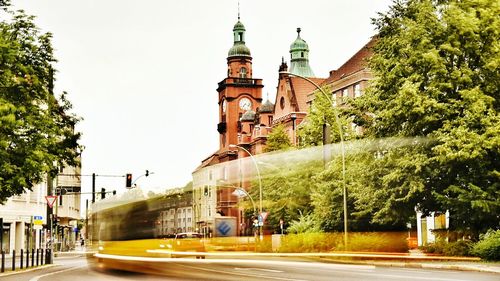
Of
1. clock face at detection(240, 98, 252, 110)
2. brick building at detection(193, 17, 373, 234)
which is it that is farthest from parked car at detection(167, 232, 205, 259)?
clock face at detection(240, 98, 252, 110)

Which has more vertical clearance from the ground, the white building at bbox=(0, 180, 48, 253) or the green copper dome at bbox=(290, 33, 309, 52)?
the green copper dome at bbox=(290, 33, 309, 52)

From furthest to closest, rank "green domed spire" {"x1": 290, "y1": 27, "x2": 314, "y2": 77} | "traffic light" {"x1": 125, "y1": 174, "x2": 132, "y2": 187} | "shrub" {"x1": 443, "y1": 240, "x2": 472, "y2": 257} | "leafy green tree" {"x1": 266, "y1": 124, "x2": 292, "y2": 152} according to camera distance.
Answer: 1. "green domed spire" {"x1": 290, "y1": 27, "x2": 314, "y2": 77}
2. "leafy green tree" {"x1": 266, "y1": 124, "x2": 292, "y2": 152}
3. "traffic light" {"x1": 125, "y1": 174, "x2": 132, "y2": 187}
4. "shrub" {"x1": 443, "y1": 240, "x2": 472, "y2": 257}

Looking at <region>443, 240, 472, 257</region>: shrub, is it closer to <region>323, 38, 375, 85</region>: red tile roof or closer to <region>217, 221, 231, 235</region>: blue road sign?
<region>217, 221, 231, 235</region>: blue road sign

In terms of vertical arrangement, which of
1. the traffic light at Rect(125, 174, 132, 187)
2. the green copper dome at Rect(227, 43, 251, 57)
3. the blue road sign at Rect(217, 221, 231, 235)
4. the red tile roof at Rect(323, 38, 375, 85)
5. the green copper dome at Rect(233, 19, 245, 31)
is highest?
the green copper dome at Rect(233, 19, 245, 31)

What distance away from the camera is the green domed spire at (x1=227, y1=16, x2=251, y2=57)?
144750 millimetres

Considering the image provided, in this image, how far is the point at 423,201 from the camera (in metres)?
37.5

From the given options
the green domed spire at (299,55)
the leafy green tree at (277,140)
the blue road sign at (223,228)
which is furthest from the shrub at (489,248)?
the green domed spire at (299,55)

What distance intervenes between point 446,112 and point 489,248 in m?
6.52

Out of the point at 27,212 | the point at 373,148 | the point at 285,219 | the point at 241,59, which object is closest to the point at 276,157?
the point at 285,219

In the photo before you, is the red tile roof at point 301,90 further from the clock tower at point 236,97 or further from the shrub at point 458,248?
the shrub at point 458,248

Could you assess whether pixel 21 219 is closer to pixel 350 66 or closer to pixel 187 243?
pixel 350 66

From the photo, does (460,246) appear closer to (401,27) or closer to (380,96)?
(380,96)

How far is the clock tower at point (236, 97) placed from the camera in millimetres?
136500

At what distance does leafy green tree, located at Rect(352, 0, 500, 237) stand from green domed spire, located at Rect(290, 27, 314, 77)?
86.2 metres
